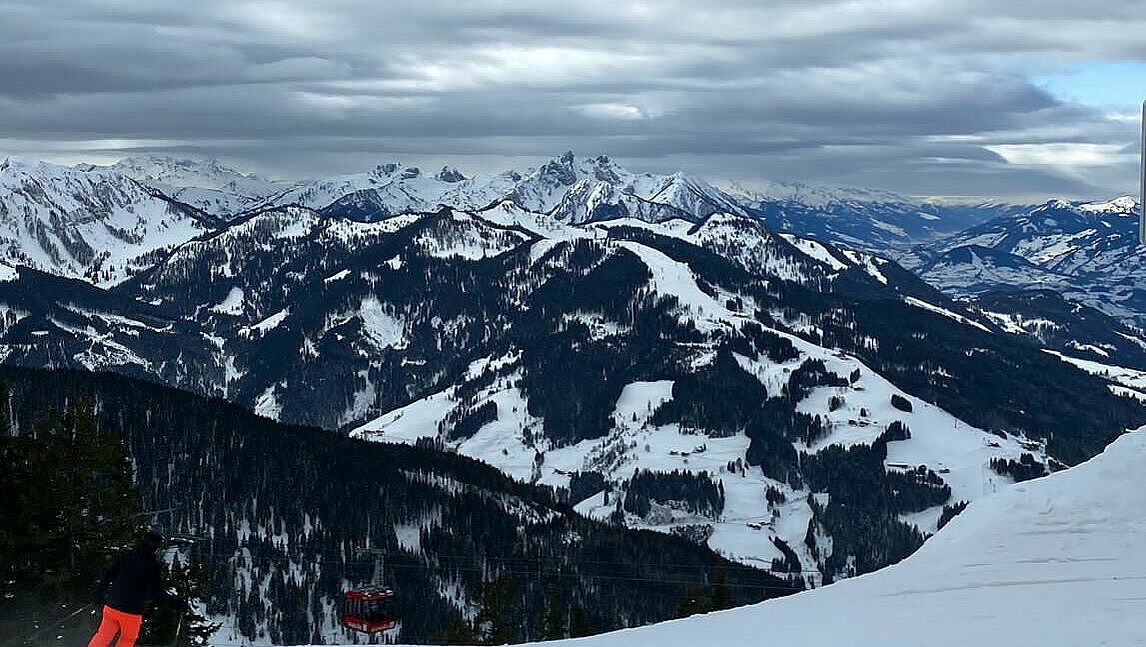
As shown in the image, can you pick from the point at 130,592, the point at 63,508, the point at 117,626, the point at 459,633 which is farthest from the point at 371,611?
the point at 130,592

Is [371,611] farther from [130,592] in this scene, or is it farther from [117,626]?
[130,592]

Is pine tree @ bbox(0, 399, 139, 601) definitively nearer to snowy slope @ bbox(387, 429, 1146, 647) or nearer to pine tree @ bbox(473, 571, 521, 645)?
snowy slope @ bbox(387, 429, 1146, 647)

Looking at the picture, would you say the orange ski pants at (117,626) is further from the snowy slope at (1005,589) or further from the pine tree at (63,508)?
the pine tree at (63,508)

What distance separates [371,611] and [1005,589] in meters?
124

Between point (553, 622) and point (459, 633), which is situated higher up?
point (459, 633)

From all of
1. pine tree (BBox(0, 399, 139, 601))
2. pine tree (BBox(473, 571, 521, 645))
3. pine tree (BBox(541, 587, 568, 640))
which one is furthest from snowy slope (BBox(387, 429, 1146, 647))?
pine tree (BBox(541, 587, 568, 640))

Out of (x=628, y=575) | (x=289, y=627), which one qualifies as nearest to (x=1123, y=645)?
(x=289, y=627)

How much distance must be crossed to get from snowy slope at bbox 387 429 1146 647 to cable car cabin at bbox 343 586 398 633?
116 meters

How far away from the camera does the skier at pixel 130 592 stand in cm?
2416

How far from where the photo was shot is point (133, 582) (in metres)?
24.2

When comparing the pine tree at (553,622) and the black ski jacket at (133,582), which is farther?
the pine tree at (553,622)

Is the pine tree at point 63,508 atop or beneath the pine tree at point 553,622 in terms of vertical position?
atop

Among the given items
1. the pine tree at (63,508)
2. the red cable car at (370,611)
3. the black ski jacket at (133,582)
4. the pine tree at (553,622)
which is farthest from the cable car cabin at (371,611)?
the black ski jacket at (133,582)

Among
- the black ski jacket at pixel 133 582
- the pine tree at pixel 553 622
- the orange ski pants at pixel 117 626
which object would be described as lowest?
the pine tree at pixel 553 622
